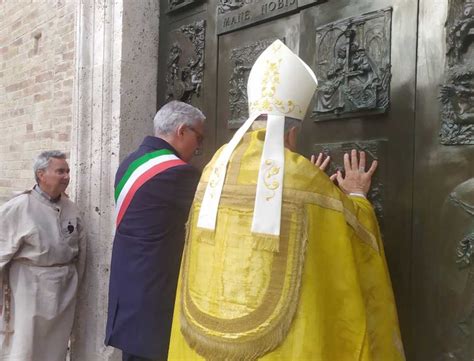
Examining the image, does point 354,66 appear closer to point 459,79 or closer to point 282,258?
point 459,79

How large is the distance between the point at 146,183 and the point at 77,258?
1.54 meters

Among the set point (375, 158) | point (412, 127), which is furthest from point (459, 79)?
point (375, 158)

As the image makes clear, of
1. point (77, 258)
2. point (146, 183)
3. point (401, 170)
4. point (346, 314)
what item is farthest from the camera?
point (77, 258)

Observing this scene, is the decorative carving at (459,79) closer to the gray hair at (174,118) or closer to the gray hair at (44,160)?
the gray hair at (174,118)

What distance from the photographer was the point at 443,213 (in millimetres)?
2564

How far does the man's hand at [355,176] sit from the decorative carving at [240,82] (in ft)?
2.98

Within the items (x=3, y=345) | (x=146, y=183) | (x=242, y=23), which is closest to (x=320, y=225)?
(x=146, y=183)

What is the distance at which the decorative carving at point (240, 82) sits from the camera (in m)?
3.60

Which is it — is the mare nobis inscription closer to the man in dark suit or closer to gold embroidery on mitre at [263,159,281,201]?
the man in dark suit

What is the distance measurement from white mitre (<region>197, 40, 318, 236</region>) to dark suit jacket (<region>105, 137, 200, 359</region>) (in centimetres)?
53

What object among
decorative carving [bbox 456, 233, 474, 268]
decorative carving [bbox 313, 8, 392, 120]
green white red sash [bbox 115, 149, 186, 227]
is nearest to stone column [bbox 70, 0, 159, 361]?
green white red sash [bbox 115, 149, 186, 227]

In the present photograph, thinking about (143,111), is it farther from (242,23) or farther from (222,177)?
(222,177)

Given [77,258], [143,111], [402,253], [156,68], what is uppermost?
[156,68]

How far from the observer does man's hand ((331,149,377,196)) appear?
2777mm
